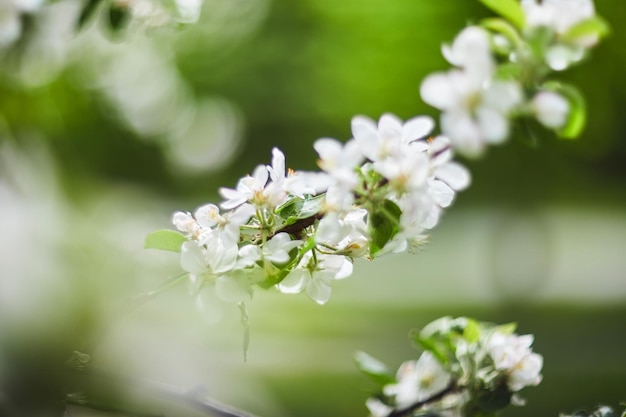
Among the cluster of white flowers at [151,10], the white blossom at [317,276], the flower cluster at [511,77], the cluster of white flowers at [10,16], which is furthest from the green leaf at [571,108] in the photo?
the cluster of white flowers at [10,16]

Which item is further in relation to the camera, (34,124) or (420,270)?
(420,270)

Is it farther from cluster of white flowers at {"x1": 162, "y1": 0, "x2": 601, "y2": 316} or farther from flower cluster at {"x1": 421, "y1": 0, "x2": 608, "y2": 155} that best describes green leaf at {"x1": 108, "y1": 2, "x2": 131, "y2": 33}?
flower cluster at {"x1": 421, "y1": 0, "x2": 608, "y2": 155}

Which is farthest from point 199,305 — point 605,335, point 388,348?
point 605,335

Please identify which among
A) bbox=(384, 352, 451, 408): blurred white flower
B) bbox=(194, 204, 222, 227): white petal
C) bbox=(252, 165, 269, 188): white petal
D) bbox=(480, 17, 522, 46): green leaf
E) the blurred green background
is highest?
the blurred green background

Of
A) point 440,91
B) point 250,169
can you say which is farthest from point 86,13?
point 250,169

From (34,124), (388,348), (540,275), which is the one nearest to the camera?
(34,124)

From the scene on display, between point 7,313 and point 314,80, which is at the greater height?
point 314,80

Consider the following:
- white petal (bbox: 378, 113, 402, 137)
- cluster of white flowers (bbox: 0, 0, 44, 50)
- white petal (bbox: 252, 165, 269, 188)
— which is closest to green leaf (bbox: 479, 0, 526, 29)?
white petal (bbox: 378, 113, 402, 137)

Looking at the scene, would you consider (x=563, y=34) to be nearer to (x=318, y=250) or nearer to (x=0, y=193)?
(x=318, y=250)
